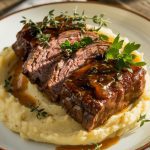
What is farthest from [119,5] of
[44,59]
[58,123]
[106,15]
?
[58,123]

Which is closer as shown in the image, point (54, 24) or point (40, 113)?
point (40, 113)

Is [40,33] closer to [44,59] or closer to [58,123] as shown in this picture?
[44,59]

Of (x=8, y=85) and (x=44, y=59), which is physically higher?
(x=44, y=59)

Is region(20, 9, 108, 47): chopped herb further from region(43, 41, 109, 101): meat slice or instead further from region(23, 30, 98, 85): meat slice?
region(43, 41, 109, 101): meat slice

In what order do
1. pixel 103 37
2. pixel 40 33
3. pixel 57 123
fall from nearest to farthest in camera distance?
pixel 57 123
pixel 40 33
pixel 103 37

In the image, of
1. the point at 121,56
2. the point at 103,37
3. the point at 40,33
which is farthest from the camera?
the point at 103,37

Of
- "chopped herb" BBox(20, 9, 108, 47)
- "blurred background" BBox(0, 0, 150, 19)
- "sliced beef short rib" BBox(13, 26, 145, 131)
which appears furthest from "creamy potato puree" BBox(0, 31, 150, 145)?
"blurred background" BBox(0, 0, 150, 19)
